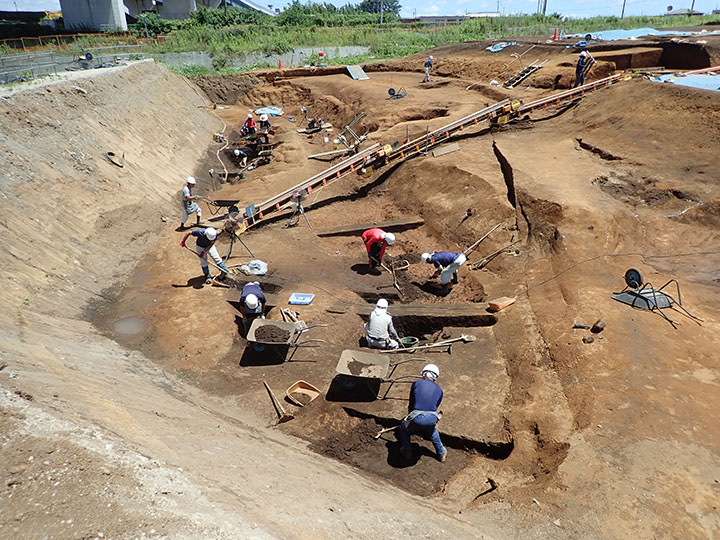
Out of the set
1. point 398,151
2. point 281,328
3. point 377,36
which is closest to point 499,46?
point 377,36

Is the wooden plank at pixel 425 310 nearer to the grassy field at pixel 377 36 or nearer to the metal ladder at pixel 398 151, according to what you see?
the metal ladder at pixel 398 151

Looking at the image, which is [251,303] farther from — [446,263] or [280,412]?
[446,263]

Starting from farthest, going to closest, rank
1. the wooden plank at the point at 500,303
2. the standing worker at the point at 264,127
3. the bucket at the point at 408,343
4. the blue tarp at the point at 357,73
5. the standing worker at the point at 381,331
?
the blue tarp at the point at 357,73 → the standing worker at the point at 264,127 → the wooden plank at the point at 500,303 → the bucket at the point at 408,343 → the standing worker at the point at 381,331

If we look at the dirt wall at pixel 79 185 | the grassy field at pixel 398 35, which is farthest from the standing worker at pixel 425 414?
the grassy field at pixel 398 35

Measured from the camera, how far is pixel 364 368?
25.2 ft

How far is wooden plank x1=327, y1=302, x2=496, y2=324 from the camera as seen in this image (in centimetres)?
977

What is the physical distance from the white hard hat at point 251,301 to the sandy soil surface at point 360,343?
3.14ft

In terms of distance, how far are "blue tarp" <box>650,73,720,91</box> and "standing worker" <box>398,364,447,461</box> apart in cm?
1565

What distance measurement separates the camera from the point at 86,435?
15.7ft

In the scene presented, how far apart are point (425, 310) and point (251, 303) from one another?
3762 millimetres

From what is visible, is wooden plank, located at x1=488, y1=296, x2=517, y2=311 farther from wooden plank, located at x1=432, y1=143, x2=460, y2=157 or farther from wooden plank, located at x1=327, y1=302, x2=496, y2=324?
wooden plank, located at x1=432, y1=143, x2=460, y2=157

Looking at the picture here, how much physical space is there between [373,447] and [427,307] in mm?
3886

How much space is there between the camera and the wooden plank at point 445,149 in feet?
55.6

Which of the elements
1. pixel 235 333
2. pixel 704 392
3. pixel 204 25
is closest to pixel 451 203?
pixel 235 333
